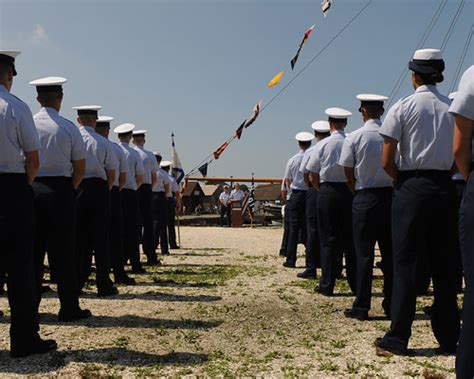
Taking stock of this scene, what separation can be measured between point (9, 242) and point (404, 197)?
308cm

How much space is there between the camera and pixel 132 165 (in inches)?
329

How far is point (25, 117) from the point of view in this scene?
3879 millimetres

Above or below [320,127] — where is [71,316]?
below

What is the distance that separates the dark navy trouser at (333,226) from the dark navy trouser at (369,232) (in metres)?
0.97

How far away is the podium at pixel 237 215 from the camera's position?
1014 inches

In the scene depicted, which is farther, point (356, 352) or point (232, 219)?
point (232, 219)

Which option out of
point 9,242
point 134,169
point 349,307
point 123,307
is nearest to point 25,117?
point 9,242

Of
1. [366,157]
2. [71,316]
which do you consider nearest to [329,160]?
[366,157]

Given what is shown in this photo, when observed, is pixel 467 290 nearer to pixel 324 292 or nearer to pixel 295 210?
pixel 324 292

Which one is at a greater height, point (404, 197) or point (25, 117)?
point (25, 117)

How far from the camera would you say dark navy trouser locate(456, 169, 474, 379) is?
2.63 metres

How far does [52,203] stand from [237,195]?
68.0 ft

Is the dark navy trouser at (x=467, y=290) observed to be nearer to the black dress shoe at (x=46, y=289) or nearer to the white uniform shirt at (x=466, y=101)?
the white uniform shirt at (x=466, y=101)

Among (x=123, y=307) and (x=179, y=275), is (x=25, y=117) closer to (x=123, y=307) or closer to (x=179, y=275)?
(x=123, y=307)
